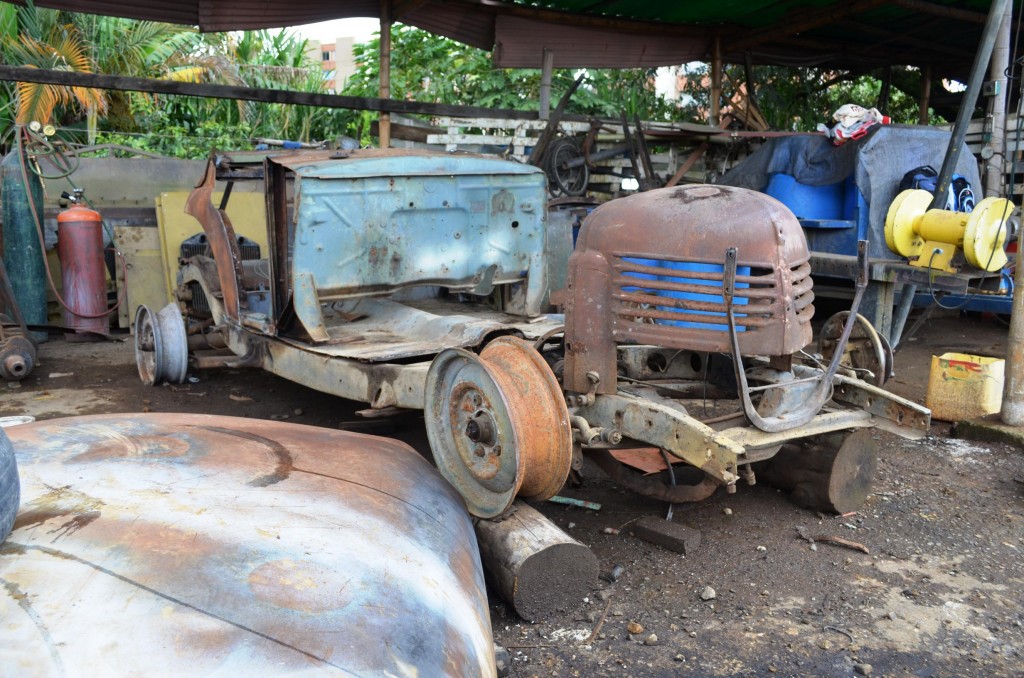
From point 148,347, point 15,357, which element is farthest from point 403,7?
point 15,357

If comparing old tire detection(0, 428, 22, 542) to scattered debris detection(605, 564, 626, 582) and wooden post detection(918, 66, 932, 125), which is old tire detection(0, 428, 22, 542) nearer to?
scattered debris detection(605, 564, 626, 582)

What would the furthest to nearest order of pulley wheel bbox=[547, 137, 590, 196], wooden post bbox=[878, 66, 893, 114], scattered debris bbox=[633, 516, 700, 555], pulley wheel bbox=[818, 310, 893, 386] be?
wooden post bbox=[878, 66, 893, 114]
pulley wheel bbox=[547, 137, 590, 196]
pulley wheel bbox=[818, 310, 893, 386]
scattered debris bbox=[633, 516, 700, 555]

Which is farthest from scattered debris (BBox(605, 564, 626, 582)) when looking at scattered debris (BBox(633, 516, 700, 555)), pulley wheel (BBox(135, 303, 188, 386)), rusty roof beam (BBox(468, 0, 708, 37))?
rusty roof beam (BBox(468, 0, 708, 37))

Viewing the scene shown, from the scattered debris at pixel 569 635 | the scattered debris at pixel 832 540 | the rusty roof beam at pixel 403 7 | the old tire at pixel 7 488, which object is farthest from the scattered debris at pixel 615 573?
the rusty roof beam at pixel 403 7

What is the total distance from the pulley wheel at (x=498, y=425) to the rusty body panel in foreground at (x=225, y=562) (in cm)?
47

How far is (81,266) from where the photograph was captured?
8609mm

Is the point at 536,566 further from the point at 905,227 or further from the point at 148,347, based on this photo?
the point at 148,347

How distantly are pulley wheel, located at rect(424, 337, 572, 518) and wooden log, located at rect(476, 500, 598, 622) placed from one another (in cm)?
14

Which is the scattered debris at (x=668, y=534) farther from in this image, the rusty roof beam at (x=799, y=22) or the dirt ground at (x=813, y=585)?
the rusty roof beam at (x=799, y=22)

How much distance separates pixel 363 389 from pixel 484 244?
1.72m

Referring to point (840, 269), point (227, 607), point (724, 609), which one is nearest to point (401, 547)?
point (227, 607)

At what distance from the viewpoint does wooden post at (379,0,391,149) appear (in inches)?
357

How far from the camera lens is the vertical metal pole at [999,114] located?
802cm

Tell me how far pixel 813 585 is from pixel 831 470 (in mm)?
786
